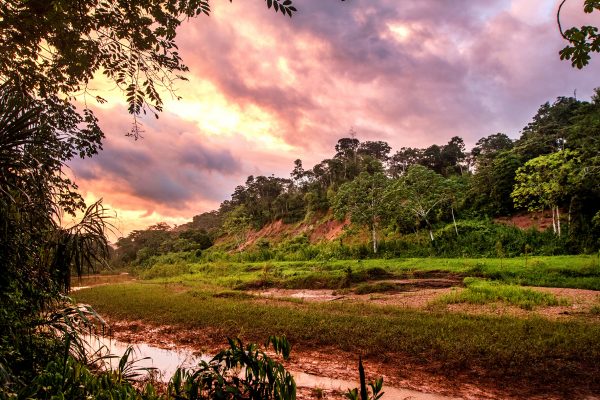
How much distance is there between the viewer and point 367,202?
118ft

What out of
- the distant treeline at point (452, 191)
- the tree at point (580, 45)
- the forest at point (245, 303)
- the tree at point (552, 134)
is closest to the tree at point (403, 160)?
the distant treeline at point (452, 191)

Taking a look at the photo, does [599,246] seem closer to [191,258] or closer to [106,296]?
[106,296]

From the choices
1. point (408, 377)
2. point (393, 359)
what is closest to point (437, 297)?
point (393, 359)

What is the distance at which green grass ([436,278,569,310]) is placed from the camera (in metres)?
12.7

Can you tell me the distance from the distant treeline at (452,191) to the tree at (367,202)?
0.11 metres

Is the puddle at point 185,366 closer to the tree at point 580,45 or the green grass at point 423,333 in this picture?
the green grass at point 423,333

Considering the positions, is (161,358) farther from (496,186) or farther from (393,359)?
(496,186)

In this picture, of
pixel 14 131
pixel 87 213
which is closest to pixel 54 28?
pixel 14 131

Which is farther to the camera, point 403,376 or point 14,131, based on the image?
point 403,376

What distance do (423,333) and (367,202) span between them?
27321 millimetres

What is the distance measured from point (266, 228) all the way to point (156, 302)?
4829 cm

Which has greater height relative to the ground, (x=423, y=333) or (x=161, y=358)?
(x=423, y=333)

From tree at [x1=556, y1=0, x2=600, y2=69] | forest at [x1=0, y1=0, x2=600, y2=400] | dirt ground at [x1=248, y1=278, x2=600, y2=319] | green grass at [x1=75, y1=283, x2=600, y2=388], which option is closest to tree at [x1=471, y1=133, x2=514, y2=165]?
forest at [x1=0, y1=0, x2=600, y2=400]

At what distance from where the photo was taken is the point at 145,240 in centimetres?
7919
